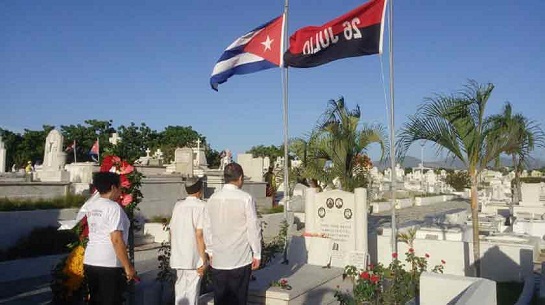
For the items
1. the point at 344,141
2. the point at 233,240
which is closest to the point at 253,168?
the point at 344,141

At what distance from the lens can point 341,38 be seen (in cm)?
771

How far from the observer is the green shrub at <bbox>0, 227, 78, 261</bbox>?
902 centimetres

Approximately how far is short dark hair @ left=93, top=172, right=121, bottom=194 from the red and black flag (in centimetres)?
470

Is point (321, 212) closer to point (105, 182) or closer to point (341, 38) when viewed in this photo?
point (341, 38)

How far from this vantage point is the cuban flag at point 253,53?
29.7 ft

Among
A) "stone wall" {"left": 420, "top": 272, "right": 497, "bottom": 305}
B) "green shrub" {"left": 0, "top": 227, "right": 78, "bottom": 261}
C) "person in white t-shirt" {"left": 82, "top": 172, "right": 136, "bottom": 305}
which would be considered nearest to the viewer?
"person in white t-shirt" {"left": 82, "top": 172, "right": 136, "bottom": 305}

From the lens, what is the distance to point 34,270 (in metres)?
8.28

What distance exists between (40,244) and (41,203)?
5.63 ft

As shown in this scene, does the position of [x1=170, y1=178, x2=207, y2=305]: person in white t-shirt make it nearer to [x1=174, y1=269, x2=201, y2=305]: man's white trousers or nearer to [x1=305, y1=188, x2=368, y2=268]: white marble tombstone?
[x1=174, y1=269, x2=201, y2=305]: man's white trousers

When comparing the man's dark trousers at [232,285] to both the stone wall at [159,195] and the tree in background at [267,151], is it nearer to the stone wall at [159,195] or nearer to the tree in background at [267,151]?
the stone wall at [159,195]

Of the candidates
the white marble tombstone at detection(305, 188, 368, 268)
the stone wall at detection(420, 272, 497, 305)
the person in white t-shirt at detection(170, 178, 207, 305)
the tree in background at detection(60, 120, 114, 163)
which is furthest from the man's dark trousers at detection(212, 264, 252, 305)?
the tree in background at detection(60, 120, 114, 163)

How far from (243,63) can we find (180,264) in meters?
5.52

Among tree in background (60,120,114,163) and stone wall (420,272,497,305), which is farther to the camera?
tree in background (60,120,114,163)

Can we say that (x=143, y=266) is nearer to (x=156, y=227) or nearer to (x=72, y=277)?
(x=156, y=227)
